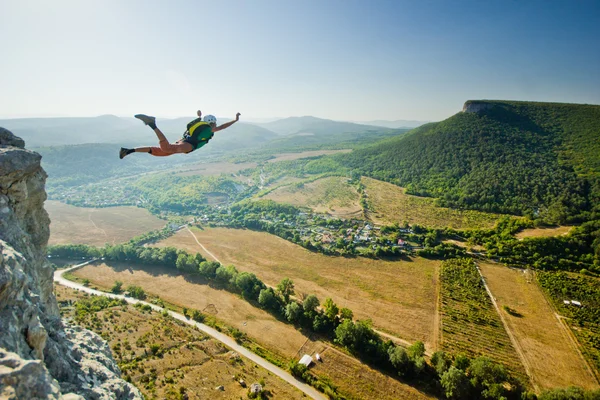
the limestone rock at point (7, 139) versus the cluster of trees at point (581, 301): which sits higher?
the limestone rock at point (7, 139)

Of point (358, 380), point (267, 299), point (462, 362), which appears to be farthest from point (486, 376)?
point (267, 299)

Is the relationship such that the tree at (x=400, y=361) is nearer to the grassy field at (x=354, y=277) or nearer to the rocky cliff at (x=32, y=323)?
the grassy field at (x=354, y=277)

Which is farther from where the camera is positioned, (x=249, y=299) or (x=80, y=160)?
(x=80, y=160)

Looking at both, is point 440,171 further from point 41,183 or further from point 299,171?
point 41,183

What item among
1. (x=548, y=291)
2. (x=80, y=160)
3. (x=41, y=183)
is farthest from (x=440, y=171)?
(x=80, y=160)

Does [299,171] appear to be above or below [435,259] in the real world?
above

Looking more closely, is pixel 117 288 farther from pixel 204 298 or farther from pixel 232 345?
pixel 232 345

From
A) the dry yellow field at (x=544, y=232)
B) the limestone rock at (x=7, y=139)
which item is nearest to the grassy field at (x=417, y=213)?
the dry yellow field at (x=544, y=232)
